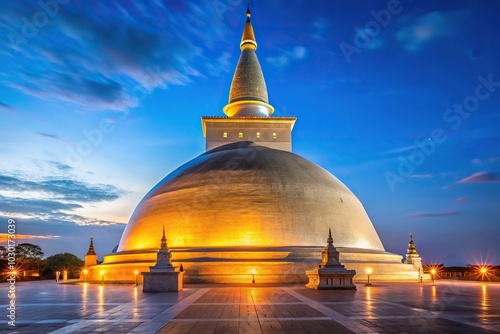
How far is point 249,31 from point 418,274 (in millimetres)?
31238

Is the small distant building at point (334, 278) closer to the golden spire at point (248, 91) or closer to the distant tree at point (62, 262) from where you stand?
the golden spire at point (248, 91)

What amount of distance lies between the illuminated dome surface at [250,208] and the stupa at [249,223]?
0.24 ft

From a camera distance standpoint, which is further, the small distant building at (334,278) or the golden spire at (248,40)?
the golden spire at (248,40)

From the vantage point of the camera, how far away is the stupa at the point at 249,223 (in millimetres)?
29969

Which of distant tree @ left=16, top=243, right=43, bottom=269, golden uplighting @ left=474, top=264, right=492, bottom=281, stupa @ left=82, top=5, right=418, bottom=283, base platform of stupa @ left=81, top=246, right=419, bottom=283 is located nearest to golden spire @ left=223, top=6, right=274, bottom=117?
stupa @ left=82, top=5, right=418, bottom=283

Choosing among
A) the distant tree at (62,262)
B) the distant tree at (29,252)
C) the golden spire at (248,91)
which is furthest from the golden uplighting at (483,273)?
the distant tree at (29,252)

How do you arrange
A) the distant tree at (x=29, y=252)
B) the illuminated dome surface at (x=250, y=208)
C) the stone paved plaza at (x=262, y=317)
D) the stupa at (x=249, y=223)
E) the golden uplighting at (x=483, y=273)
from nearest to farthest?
1. the stone paved plaza at (x=262, y=317)
2. the stupa at (x=249, y=223)
3. the illuminated dome surface at (x=250, y=208)
4. the golden uplighting at (x=483, y=273)
5. the distant tree at (x=29, y=252)

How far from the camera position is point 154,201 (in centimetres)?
3644

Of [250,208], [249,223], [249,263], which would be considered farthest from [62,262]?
[249,263]

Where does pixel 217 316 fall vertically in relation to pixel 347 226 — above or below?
below

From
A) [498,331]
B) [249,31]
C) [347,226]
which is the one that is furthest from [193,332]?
[249,31]

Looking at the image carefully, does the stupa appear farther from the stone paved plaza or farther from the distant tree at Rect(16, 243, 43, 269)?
the distant tree at Rect(16, 243, 43, 269)

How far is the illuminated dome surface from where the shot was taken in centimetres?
3170

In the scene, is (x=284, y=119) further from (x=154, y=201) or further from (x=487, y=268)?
(x=487, y=268)
